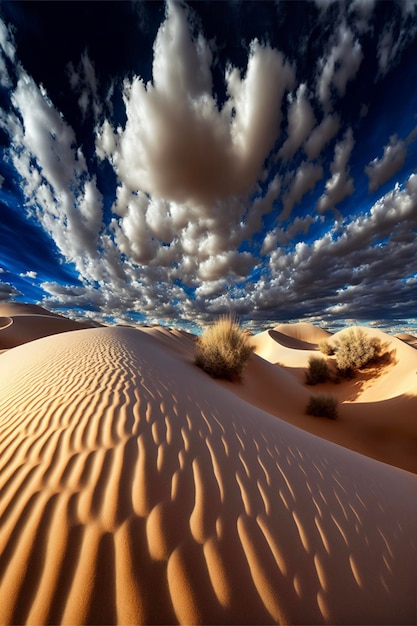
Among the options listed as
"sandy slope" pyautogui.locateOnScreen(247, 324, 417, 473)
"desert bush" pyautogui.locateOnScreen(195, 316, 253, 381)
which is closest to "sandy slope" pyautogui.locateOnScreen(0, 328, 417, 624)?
"sandy slope" pyautogui.locateOnScreen(247, 324, 417, 473)

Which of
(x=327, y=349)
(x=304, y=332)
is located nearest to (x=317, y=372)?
(x=327, y=349)

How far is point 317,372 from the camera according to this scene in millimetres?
10398

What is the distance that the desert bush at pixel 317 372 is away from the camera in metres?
10.3

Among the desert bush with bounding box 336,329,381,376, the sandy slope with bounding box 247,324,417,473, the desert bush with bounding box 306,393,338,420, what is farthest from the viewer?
the desert bush with bounding box 336,329,381,376

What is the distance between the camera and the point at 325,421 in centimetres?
605

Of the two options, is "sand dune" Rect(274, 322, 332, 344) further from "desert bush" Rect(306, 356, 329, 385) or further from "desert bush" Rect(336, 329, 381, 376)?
"desert bush" Rect(336, 329, 381, 376)

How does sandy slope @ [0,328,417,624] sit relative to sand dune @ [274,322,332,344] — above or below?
below

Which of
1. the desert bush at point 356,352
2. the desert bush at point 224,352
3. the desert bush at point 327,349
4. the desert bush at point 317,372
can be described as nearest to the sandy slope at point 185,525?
the desert bush at point 224,352

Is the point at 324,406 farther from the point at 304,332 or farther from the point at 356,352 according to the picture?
the point at 304,332

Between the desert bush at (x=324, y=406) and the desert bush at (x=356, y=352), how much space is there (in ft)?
13.7

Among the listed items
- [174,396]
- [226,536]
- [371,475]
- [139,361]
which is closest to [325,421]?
[371,475]

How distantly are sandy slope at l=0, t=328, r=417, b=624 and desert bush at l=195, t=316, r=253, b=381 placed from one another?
4.69 metres

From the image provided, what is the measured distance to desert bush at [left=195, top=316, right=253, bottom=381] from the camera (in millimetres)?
7453

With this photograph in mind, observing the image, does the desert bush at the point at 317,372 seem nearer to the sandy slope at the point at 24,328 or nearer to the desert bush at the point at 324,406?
the desert bush at the point at 324,406
